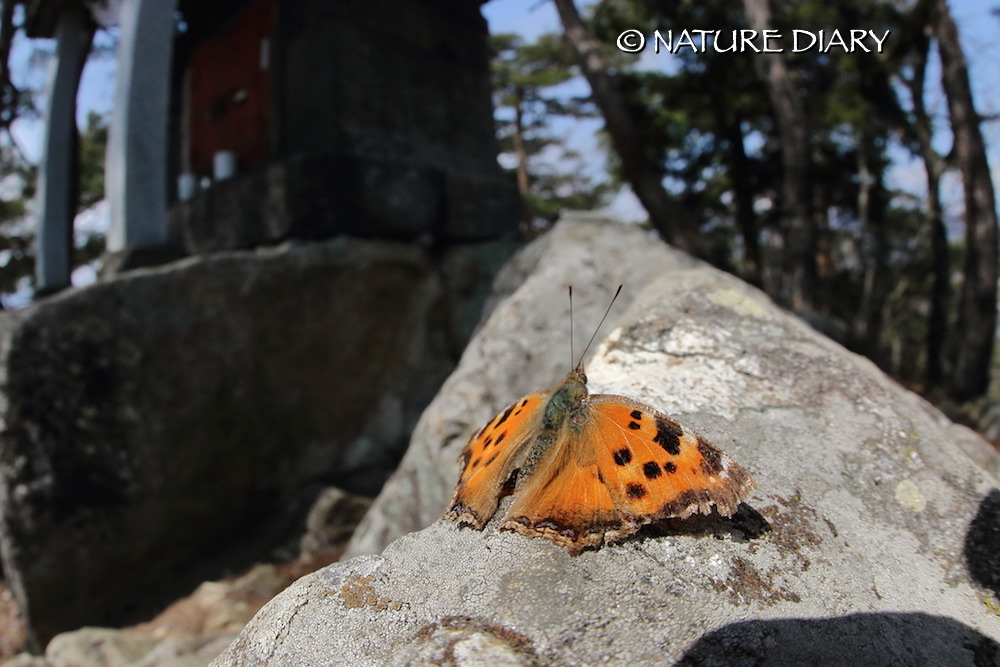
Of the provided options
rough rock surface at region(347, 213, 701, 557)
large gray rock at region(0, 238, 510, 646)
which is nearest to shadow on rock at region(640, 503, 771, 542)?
rough rock surface at region(347, 213, 701, 557)

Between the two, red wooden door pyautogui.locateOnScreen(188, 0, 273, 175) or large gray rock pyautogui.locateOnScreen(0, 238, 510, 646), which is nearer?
large gray rock pyautogui.locateOnScreen(0, 238, 510, 646)

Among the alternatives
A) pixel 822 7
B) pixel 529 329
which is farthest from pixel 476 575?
pixel 822 7

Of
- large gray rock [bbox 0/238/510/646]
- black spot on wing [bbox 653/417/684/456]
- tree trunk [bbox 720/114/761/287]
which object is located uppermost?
tree trunk [bbox 720/114/761/287]

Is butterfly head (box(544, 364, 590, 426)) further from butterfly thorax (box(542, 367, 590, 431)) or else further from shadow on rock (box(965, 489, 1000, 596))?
shadow on rock (box(965, 489, 1000, 596))

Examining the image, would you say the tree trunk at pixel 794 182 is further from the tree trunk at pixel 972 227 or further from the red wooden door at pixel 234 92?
the red wooden door at pixel 234 92

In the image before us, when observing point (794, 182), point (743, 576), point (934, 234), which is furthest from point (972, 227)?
point (743, 576)

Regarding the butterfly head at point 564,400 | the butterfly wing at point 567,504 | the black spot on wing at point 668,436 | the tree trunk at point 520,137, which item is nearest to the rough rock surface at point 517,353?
the butterfly head at point 564,400
